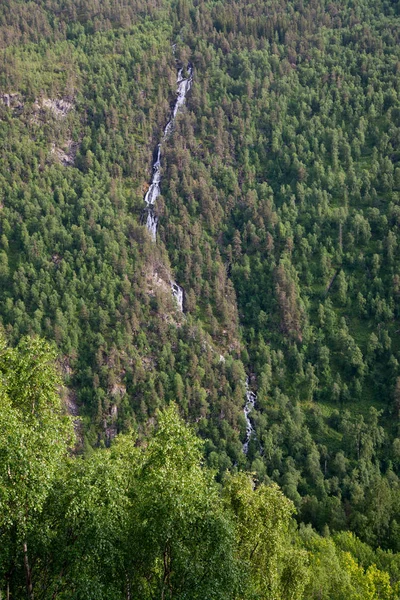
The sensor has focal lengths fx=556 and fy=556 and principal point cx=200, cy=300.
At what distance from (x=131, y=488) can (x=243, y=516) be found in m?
7.94

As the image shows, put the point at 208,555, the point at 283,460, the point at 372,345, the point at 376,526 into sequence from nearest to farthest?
the point at 208,555, the point at 376,526, the point at 283,460, the point at 372,345

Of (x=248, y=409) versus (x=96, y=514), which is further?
(x=248, y=409)

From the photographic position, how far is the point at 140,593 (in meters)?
31.9

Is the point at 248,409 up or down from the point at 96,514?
down

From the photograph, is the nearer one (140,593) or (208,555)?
(208,555)

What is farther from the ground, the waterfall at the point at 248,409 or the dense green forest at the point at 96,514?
the dense green forest at the point at 96,514

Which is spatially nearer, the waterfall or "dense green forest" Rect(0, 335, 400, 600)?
"dense green forest" Rect(0, 335, 400, 600)

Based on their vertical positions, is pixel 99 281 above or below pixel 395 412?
above

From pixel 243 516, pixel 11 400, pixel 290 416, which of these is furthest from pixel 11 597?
pixel 290 416

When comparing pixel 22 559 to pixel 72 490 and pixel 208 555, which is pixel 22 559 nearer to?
pixel 72 490

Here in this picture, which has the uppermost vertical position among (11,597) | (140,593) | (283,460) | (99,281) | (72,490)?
(72,490)

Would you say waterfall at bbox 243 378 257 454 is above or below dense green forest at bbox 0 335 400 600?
below

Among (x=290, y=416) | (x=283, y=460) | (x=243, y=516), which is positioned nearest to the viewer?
(x=243, y=516)

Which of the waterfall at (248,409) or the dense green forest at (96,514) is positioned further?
the waterfall at (248,409)
